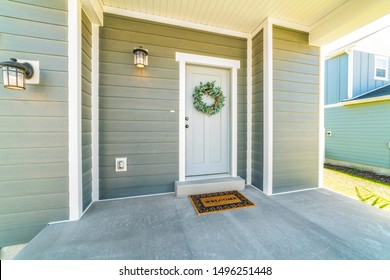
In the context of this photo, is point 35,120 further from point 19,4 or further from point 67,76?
point 19,4

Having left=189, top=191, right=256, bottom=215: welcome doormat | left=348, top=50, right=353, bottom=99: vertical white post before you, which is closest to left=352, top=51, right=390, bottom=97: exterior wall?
left=348, top=50, right=353, bottom=99: vertical white post

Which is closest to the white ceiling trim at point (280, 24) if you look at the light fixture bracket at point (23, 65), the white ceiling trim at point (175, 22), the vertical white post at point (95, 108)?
the white ceiling trim at point (175, 22)

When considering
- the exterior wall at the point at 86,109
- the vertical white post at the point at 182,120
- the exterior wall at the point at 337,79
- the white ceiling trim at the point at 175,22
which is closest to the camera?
the exterior wall at the point at 86,109

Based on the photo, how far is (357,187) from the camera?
10.8ft

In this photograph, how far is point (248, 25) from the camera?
2.58 metres

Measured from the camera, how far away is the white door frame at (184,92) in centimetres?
248

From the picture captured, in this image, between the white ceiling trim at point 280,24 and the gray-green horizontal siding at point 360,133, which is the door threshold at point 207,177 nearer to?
the white ceiling trim at point 280,24

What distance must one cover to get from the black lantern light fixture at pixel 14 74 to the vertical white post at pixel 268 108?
294 centimetres

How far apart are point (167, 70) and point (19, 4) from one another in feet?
5.31

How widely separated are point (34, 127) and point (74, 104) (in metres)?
0.45

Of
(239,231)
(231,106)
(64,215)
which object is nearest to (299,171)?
(231,106)

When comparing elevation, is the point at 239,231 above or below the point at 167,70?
below

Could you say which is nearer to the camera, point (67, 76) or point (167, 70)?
point (67, 76)

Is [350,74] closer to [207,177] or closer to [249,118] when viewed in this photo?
[249,118]
